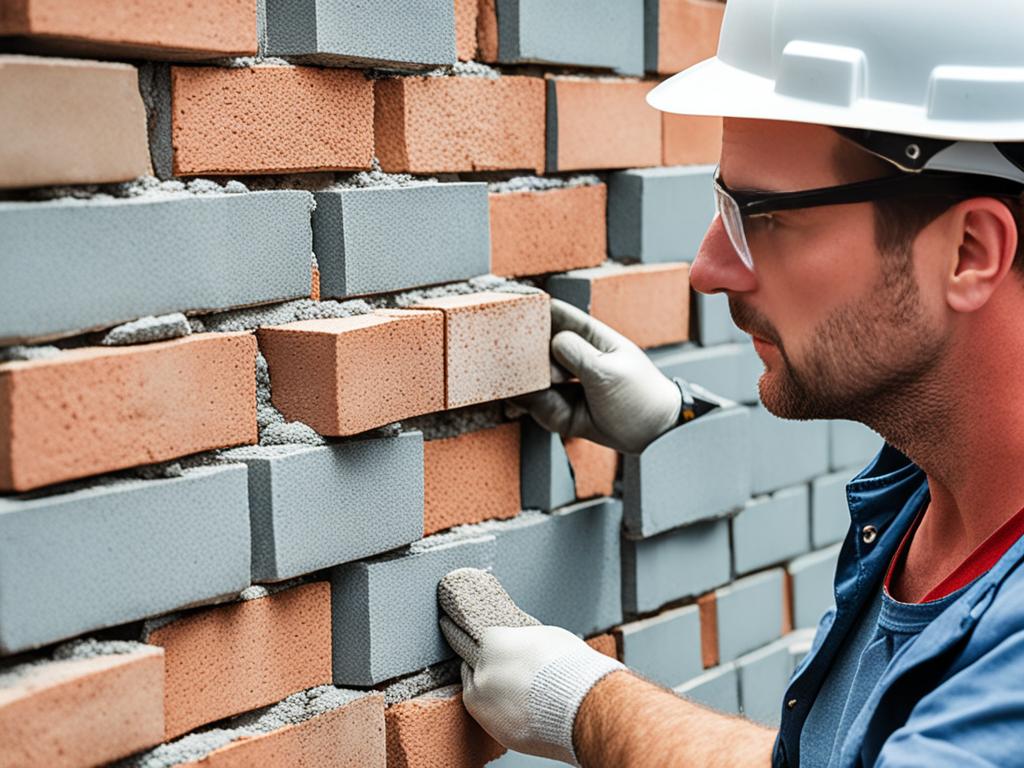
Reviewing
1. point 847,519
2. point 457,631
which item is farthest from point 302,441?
point 847,519

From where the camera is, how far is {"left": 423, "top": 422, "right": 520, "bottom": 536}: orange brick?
181cm

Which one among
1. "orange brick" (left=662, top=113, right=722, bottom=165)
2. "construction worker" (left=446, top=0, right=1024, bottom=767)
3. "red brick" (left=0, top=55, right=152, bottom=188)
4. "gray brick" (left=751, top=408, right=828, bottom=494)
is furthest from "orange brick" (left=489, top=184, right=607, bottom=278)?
"red brick" (left=0, top=55, right=152, bottom=188)

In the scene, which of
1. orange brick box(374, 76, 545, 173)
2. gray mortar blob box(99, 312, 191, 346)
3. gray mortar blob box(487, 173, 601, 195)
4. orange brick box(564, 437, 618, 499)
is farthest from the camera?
orange brick box(564, 437, 618, 499)

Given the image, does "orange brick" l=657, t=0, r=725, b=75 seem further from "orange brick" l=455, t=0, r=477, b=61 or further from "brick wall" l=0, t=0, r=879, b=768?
"orange brick" l=455, t=0, r=477, b=61

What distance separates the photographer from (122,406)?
1331 millimetres

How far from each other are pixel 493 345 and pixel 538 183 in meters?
0.32

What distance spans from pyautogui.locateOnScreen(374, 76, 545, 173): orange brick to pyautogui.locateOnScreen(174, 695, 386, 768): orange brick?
2.32ft

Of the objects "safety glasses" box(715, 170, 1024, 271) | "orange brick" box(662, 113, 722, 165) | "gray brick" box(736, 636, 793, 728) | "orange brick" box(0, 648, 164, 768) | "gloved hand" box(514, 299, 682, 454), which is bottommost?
"gray brick" box(736, 636, 793, 728)

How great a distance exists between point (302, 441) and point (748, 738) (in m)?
0.78

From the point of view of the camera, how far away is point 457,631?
1.79 meters

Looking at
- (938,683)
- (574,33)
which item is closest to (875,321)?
(938,683)

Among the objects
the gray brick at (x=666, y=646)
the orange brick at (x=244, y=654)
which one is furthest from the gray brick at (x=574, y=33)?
the gray brick at (x=666, y=646)

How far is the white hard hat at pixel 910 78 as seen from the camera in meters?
1.44

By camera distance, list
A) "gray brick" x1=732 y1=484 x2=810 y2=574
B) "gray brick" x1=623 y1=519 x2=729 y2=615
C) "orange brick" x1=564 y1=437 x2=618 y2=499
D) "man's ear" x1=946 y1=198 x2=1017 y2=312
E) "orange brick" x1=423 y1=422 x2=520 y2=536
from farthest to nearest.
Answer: "gray brick" x1=732 y1=484 x2=810 y2=574
"gray brick" x1=623 y1=519 x2=729 y2=615
"orange brick" x1=564 y1=437 x2=618 y2=499
"orange brick" x1=423 y1=422 x2=520 y2=536
"man's ear" x1=946 y1=198 x2=1017 y2=312
